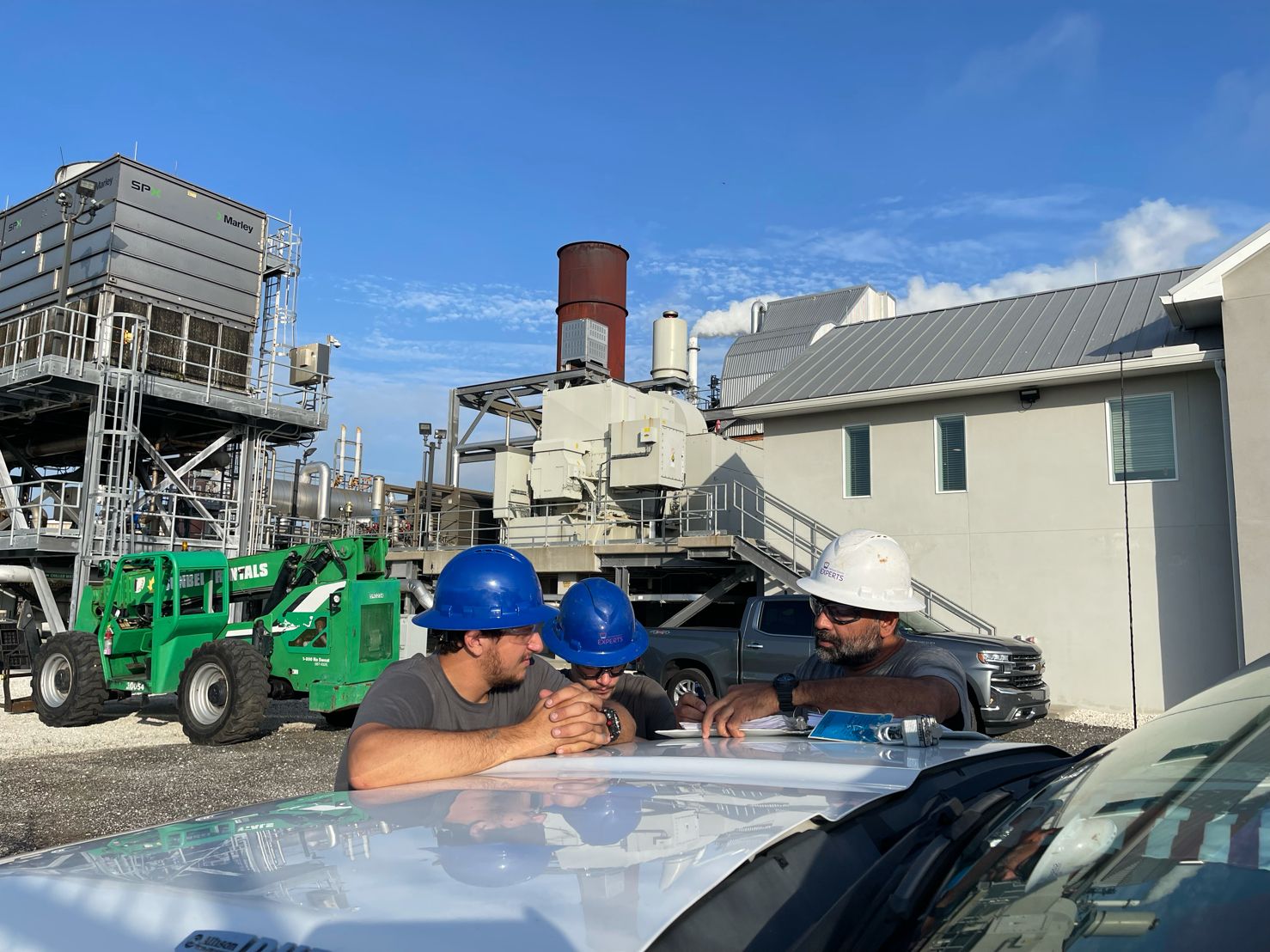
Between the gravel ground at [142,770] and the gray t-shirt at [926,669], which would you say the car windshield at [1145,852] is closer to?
the gray t-shirt at [926,669]

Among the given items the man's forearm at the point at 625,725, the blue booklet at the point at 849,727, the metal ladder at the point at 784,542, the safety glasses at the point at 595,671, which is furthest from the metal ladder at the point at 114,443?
the blue booklet at the point at 849,727

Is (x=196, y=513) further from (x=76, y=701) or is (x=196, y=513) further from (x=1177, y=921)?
(x=1177, y=921)

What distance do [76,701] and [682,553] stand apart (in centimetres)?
997

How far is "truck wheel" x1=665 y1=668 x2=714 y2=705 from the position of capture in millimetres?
12641

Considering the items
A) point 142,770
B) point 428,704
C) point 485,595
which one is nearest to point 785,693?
point 485,595

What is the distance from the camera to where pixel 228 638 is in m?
11.0

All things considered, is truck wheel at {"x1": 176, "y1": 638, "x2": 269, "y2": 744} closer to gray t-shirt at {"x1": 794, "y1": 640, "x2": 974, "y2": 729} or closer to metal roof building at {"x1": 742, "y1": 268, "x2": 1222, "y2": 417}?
gray t-shirt at {"x1": 794, "y1": 640, "x2": 974, "y2": 729}

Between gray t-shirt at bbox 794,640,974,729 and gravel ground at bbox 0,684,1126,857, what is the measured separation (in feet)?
5.37

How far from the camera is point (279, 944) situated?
49.9 inches

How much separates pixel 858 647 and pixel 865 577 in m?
0.27

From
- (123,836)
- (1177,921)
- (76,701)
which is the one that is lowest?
(76,701)

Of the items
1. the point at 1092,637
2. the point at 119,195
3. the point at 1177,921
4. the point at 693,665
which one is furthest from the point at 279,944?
the point at 119,195

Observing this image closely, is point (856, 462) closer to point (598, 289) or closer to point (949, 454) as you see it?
point (949, 454)

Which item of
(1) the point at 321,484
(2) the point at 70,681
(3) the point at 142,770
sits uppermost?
(1) the point at 321,484
